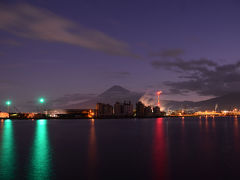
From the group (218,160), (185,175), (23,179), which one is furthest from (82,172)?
(218,160)

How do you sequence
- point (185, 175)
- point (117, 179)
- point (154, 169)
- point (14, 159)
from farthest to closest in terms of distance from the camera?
point (14, 159) < point (154, 169) < point (185, 175) < point (117, 179)

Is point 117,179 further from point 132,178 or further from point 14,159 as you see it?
point 14,159

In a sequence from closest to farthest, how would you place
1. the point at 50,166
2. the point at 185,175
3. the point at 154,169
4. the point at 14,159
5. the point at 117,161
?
1. the point at 185,175
2. the point at 154,169
3. the point at 50,166
4. the point at 117,161
5. the point at 14,159

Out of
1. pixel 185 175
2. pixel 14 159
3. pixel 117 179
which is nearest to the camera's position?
pixel 117 179

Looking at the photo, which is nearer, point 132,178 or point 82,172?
point 132,178

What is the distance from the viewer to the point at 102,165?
22.7 meters

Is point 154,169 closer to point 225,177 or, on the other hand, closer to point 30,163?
point 225,177

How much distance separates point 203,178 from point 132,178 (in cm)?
517

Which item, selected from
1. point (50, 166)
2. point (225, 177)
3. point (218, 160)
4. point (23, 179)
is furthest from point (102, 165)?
point (218, 160)

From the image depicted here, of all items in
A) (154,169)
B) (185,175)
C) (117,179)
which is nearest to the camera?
(117,179)

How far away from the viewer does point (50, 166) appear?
2264 centimetres

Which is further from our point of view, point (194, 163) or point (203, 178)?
point (194, 163)

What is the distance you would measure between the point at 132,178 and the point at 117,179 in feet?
3.56

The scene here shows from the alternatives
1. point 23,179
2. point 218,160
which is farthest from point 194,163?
point 23,179
